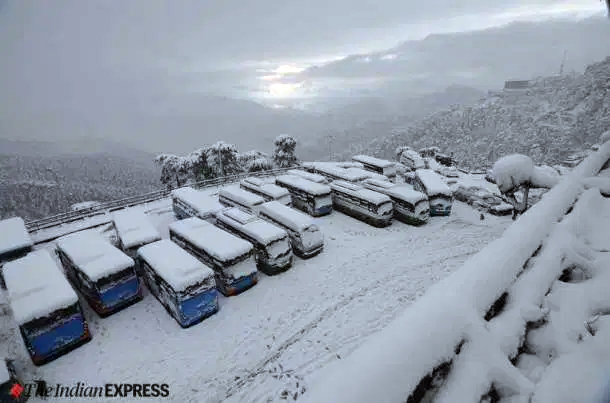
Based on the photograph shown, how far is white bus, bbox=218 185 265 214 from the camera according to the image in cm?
2175

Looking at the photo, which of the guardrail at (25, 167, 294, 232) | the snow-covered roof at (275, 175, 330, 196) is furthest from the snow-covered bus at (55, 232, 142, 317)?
the snow-covered roof at (275, 175, 330, 196)

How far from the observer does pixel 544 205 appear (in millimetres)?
3137

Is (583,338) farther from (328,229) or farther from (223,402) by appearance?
(328,229)

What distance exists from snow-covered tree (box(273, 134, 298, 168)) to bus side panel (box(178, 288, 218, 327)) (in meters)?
31.9

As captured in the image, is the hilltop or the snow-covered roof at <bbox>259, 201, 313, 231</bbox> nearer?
the snow-covered roof at <bbox>259, 201, 313, 231</bbox>

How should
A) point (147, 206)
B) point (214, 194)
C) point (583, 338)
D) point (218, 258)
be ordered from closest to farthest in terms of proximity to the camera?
point (583, 338)
point (218, 258)
point (147, 206)
point (214, 194)

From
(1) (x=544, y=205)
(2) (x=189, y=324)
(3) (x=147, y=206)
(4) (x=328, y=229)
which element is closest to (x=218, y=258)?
(2) (x=189, y=324)

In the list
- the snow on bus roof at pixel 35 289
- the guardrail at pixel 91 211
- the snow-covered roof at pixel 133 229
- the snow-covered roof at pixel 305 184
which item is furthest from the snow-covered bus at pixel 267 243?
the guardrail at pixel 91 211

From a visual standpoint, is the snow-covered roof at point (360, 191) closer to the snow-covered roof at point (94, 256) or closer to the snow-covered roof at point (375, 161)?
the snow-covered roof at point (375, 161)

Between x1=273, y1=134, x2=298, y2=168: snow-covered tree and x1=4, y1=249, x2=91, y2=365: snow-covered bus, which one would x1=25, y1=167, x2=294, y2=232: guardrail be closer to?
x1=4, y1=249, x2=91, y2=365: snow-covered bus

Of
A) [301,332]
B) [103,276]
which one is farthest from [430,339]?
[103,276]

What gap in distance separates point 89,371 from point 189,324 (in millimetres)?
3775

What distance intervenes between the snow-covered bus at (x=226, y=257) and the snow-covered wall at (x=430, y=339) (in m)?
14.1

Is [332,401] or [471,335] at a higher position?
[332,401]
